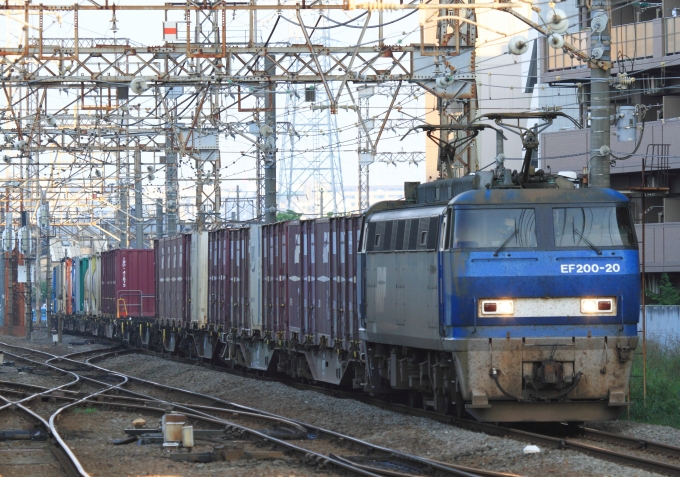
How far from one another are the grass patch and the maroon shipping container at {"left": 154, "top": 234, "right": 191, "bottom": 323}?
13.9 metres

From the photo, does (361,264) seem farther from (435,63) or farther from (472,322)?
(435,63)

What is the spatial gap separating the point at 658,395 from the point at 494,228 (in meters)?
5.35

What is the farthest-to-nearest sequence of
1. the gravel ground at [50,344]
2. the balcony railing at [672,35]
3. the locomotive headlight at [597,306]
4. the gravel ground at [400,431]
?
the gravel ground at [50,344] < the balcony railing at [672,35] < the locomotive headlight at [597,306] < the gravel ground at [400,431]

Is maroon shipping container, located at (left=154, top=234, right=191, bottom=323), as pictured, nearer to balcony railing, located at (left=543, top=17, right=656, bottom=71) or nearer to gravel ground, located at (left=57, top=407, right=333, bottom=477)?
balcony railing, located at (left=543, top=17, right=656, bottom=71)

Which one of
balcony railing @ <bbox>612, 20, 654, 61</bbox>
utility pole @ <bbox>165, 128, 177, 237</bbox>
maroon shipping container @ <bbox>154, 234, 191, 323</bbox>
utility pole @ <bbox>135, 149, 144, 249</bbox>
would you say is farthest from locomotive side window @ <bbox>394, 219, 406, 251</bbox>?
utility pole @ <bbox>135, 149, 144, 249</bbox>

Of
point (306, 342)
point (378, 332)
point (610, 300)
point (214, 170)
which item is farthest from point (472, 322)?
point (214, 170)

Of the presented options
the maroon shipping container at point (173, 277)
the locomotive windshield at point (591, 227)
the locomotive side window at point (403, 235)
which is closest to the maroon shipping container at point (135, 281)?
the maroon shipping container at point (173, 277)

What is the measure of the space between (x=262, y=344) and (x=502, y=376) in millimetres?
12095

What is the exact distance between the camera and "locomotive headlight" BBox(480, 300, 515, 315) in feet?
45.7

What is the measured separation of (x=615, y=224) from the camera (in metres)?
14.3

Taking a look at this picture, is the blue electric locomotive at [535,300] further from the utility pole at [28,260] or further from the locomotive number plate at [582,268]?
the utility pole at [28,260]

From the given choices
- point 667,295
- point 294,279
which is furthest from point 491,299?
point 667,295

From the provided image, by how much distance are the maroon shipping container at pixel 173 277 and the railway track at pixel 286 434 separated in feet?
24.2

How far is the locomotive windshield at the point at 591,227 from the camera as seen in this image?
14219mm
